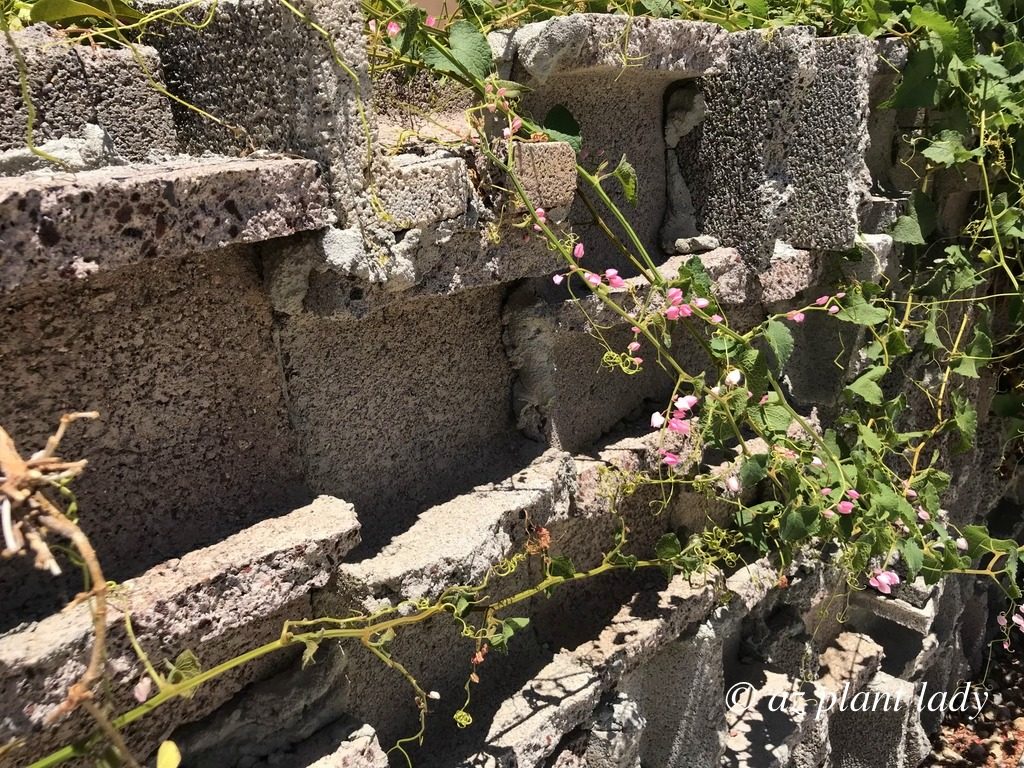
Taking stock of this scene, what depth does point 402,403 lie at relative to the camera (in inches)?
60.4

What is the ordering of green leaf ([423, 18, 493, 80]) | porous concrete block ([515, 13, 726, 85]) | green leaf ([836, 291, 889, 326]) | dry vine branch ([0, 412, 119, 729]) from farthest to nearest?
green leaf ([836, 291, 889, 326]) < porous concrete block ([515, 13, 726, 85]) < green leaf ([423, 18, 493, 80]) < dry vine branch ([0, 412, 119, 729])

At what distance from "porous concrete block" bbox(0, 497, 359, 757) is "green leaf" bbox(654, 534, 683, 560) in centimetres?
85

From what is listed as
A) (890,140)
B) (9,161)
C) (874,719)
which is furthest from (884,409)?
(9,161)

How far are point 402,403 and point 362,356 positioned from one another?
13 cm

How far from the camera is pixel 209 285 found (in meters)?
1.21

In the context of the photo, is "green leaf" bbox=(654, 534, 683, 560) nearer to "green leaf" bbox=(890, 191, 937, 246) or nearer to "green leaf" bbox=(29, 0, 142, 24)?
"green leaf" bbox=(890, 191, 937, 246)

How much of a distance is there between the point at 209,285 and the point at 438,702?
0.90m

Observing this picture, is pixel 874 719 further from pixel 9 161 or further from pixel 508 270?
pixel 9 161

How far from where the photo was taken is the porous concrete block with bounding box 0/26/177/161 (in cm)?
117

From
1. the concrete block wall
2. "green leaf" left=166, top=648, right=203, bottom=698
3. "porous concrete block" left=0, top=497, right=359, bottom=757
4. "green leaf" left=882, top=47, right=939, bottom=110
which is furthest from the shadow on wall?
"green leaf" left=882, top=47, right=939, bottom=110

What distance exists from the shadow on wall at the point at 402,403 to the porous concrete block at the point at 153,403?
0.21 feet

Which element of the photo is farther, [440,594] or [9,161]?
[440,594]

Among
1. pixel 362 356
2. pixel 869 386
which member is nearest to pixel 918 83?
pixel 869 386

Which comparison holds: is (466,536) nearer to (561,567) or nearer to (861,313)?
(561,567)
